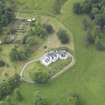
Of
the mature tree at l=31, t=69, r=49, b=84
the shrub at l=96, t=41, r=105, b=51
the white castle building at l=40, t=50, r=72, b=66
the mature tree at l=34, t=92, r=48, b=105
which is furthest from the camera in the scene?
the shrub at l=96, t=41, r=105, b=51

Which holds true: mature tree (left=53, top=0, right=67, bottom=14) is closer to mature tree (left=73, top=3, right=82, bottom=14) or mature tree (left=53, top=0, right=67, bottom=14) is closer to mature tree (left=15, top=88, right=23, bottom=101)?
mature tree (left=73, top=3, right=82, bottom=14)

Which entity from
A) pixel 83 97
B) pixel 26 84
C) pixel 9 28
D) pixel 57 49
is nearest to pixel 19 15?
pixel 9 28

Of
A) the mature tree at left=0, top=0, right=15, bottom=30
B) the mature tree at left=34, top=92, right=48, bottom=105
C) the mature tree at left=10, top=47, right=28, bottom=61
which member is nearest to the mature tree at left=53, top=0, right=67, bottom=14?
the mature tree at left=0, top=0, right=15, bottom=30

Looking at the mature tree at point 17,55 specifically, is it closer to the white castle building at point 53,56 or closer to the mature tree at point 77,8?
the white castle building at point 53,56

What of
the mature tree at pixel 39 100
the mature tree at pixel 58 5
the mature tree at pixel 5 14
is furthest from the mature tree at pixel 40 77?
the mature tree at pixel 58 5

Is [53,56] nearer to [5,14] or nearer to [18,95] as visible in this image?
[18,95]

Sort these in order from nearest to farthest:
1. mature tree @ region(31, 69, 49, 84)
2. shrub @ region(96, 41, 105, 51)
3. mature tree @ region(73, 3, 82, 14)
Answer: mature tree @ region(31, 69, 49, 84), shrub @ region(96, 41, 105, 51), mature tree @ region(73, 3, 82, 14)

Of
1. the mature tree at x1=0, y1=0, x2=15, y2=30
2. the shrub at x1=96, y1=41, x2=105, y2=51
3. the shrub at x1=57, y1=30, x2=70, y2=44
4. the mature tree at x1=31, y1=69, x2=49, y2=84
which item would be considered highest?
the mature tree at x1=0, y1=0, x2=15, y2=30

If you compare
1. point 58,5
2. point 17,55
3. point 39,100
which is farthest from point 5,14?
point 39,100

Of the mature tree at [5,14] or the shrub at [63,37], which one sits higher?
the mature tree at [5,14]
